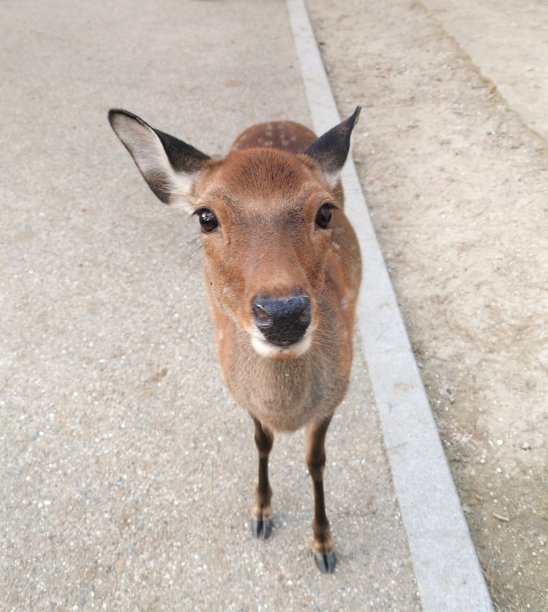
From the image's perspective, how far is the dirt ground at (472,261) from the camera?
2584 millimetres

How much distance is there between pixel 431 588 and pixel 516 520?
0.55 metres

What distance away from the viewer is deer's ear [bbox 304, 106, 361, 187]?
2369 millimetres

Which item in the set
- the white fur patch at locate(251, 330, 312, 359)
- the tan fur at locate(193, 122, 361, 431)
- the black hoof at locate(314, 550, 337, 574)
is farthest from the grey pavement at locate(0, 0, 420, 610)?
the white fur patch at locate(251, 330, 312, 359)

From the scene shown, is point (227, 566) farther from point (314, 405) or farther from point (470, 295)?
point (470, 295)

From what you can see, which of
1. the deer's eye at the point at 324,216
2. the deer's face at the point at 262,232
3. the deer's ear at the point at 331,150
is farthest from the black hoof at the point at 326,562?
the deer's ear at the point at 331,150

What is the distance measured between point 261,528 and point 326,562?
0.33 meters

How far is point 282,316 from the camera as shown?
4.95 feet

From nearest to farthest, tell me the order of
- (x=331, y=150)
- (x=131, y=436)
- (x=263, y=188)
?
(x=263, y=188), (x=331, y=150), (x=131, y=436)

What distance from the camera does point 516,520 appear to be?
8.24ft

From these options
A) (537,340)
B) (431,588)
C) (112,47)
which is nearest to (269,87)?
(112,47)

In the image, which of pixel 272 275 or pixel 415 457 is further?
pixel 415 457

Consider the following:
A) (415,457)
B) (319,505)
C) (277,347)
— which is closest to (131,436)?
(319,505)

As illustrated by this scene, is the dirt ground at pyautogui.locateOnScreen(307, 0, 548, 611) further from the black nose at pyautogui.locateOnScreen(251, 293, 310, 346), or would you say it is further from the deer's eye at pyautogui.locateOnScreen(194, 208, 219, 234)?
the deer's eye at pyautogui.locateOnScreen(194, 208, 219, 234)

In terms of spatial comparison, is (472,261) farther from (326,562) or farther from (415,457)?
(326,562)
